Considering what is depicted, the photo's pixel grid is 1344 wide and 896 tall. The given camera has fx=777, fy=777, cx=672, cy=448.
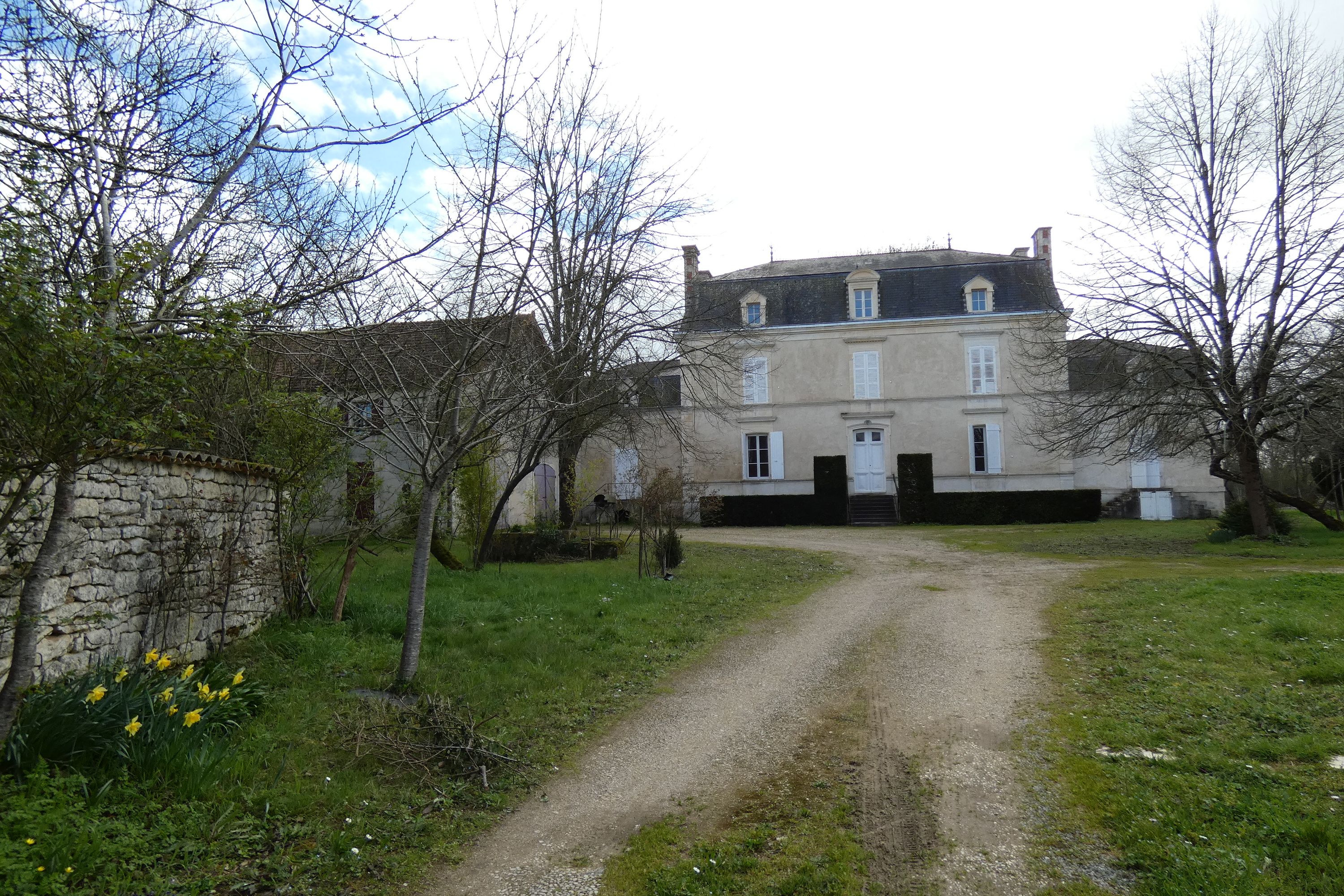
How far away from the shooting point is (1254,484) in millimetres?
14906

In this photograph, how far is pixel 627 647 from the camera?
7301 millimetres

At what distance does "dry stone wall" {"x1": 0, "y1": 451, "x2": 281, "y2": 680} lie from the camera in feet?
15.6

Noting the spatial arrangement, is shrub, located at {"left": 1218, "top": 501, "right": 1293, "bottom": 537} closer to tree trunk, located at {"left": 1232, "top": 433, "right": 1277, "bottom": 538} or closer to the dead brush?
tree trunk, located at {"left": 1232, "top": 433, "right": 1277, "bottom": 538}

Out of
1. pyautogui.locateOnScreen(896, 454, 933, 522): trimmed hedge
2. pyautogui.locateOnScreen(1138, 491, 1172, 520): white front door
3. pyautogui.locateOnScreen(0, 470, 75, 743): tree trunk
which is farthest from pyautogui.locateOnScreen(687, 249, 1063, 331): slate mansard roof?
pyautogui.locateOnScreen(0, 470, 75, 743): tree trunk

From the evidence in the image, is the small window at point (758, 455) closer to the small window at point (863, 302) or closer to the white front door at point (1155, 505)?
the small window at point (863, 302)

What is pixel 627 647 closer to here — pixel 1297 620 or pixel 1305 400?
pixel 1297 620

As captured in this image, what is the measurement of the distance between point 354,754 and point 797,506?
19.2 meters

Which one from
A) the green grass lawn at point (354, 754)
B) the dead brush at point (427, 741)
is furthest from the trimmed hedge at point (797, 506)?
the dead brush at point (427, 741)

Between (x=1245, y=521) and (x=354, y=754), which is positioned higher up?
(x=1245, y=521)

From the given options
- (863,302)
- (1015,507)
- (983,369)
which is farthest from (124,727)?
(983,369)

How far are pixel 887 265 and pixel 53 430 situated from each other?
27529mm

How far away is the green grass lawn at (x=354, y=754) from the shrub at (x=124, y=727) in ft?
0.45

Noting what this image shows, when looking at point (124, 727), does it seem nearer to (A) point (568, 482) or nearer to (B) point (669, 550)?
(B) point (669, 550)

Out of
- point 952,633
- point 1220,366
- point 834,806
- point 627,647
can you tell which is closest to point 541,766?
point 834,806
